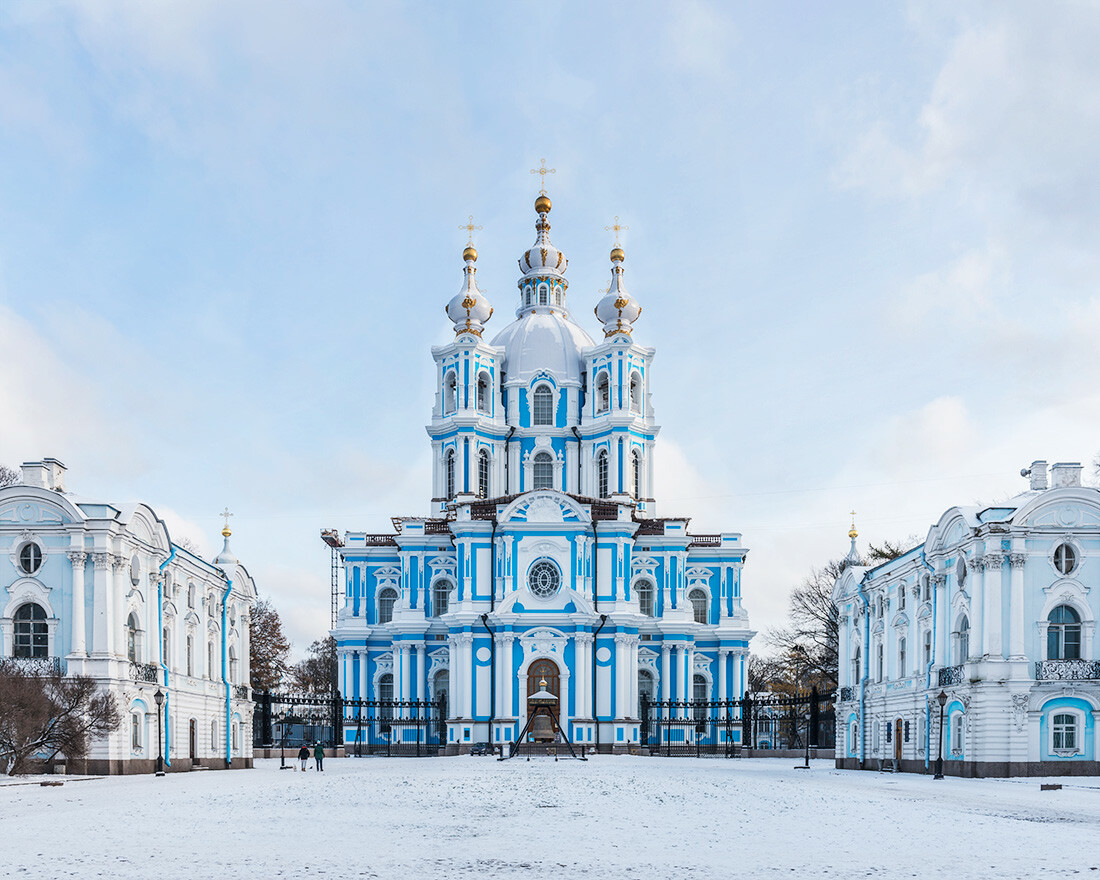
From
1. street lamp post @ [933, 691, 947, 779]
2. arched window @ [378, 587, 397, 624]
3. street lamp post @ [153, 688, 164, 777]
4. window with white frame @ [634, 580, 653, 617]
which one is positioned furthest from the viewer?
arched window @ [378, 587, 397, 624]

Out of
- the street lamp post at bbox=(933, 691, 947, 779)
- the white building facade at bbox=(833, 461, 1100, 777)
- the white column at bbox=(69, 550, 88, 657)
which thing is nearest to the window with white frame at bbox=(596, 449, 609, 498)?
the white building facade at bbox=(833, 461, 1100, 777)

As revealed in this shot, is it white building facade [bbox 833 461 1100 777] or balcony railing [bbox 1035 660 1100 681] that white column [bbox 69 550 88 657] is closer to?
white building facade [bbox 833 461 1100 777]

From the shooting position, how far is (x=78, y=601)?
35812mm

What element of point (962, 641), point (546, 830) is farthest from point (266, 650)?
point (546, 830)

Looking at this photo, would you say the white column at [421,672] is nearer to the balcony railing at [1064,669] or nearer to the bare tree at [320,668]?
the bare tree at [320,668]

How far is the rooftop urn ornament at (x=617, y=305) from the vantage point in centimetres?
6875

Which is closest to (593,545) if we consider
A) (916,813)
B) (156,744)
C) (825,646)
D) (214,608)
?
(825,646)

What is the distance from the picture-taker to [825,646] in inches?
2601

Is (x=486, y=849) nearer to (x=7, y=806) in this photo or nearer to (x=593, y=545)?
(x=7, y=806)

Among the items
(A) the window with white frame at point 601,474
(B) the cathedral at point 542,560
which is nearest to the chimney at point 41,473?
(B) the cathedral at point 542,560

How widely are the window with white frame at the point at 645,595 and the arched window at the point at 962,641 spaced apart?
2759 centimetres

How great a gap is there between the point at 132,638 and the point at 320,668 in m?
56.4

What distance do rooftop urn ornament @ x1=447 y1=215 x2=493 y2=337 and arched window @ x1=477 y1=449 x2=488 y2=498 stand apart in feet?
20.5

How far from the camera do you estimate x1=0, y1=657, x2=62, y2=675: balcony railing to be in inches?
1374
